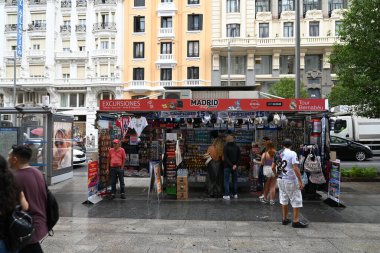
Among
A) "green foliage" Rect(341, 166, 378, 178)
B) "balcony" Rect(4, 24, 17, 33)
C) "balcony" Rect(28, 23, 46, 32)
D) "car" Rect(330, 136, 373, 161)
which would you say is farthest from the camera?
"balcony" Rect(4, 24, 17, 33)

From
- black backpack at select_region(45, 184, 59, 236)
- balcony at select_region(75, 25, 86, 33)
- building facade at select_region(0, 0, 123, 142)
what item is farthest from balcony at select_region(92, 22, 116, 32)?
black backpack at select_region(45, 184, 59, 236)

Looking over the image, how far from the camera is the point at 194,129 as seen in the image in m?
12.5

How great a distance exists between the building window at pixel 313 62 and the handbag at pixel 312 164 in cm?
3397

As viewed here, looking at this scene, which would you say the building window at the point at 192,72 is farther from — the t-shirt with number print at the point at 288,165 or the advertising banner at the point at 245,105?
the t-shirt with number print at the point at 288,165

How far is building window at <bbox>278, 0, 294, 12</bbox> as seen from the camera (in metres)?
42.5

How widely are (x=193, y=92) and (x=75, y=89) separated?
111ft

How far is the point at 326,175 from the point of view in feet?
34.9

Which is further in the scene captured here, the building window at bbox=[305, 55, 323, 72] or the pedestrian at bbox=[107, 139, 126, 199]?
the building window at bbox=[305, 55, 323, 72]

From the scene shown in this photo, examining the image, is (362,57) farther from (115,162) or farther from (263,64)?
(263,64)

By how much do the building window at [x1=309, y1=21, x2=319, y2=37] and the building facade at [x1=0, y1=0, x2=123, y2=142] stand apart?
2065cm

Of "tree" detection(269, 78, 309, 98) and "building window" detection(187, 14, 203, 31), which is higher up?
"building window" detection(187, 14, 203, 31)

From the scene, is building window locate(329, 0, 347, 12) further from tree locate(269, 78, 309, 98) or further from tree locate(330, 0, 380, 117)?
tree locate(330, 0, 380, 117)

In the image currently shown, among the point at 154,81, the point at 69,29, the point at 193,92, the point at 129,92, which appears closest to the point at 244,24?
the point at 154,81

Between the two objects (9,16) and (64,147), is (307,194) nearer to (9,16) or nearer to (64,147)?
(64,147)
